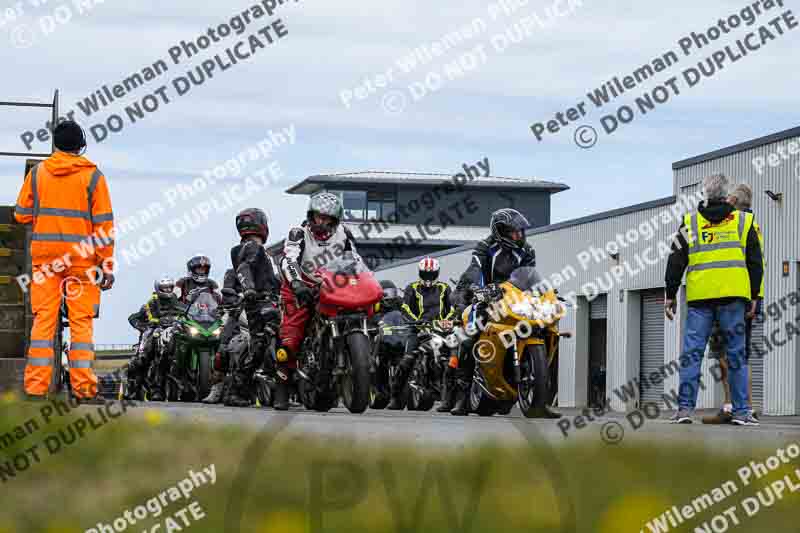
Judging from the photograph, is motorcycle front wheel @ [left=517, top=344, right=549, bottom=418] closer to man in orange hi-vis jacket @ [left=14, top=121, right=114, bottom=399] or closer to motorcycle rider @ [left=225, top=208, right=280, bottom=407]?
man in orange hi-vis jacket @ [left=14, top=121, right=114, bottom=399]

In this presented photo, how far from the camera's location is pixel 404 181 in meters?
96.4

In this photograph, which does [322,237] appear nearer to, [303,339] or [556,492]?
[303,339]

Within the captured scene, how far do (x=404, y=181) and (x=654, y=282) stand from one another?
58.2m

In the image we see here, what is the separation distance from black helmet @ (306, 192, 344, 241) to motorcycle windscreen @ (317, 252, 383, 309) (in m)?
0.47

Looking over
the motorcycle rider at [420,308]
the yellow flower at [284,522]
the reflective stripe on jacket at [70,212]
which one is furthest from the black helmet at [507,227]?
the yellow flower at [284,522]

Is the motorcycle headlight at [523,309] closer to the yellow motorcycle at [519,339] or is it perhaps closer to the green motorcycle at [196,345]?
the yellow motorcycle at [519,339]

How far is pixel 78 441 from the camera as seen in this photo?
21.1 ft

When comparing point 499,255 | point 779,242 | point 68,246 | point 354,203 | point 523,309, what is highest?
A: point 354,203

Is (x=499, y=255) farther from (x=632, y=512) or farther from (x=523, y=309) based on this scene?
(x=632, y=512)

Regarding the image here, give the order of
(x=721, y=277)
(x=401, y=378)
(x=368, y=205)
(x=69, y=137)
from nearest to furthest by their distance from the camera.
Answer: (x=69, y=137), (x=721, y=277), (x=401, y=378), (x=368, y=205)

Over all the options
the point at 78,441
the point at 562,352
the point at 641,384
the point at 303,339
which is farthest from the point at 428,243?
the point at 78,441

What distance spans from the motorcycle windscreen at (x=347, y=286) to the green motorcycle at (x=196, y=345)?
696 cm

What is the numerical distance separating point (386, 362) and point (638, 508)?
1822cm

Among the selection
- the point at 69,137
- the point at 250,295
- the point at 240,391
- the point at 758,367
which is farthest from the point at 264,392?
the point at 758,367
